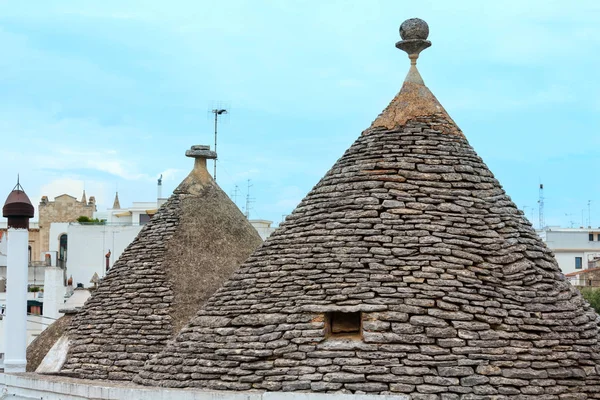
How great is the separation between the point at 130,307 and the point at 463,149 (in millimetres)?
5812

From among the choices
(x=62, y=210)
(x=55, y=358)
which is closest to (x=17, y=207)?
(x=55, y=358)

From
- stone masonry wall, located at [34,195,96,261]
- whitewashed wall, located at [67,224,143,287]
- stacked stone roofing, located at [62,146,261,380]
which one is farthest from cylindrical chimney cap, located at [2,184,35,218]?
stone masonry wall, located at [34,195,96,261]

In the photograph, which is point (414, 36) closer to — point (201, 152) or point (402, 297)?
point (402, 297)

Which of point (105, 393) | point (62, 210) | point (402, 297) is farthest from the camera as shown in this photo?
point (62, 210)

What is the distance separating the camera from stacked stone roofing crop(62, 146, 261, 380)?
598 inches

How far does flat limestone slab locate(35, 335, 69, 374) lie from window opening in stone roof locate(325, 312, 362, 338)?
19.6 ft

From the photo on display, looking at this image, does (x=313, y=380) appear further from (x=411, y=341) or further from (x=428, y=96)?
(x=428, y=96)

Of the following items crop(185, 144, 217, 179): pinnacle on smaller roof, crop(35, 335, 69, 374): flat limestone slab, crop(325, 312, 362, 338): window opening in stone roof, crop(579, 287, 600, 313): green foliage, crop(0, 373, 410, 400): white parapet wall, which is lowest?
crop(0, 373, 410, 400): white parapet wall

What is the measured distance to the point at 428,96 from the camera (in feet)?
40.8

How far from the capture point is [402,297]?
10.8 meters

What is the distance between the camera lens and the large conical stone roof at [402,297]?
10555mm

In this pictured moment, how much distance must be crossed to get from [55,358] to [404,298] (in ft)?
22.9

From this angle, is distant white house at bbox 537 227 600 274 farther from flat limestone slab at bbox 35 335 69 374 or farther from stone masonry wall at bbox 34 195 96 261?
flat limestone slab at bbox 35 335 69 374

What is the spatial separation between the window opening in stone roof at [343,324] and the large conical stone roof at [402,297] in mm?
12
